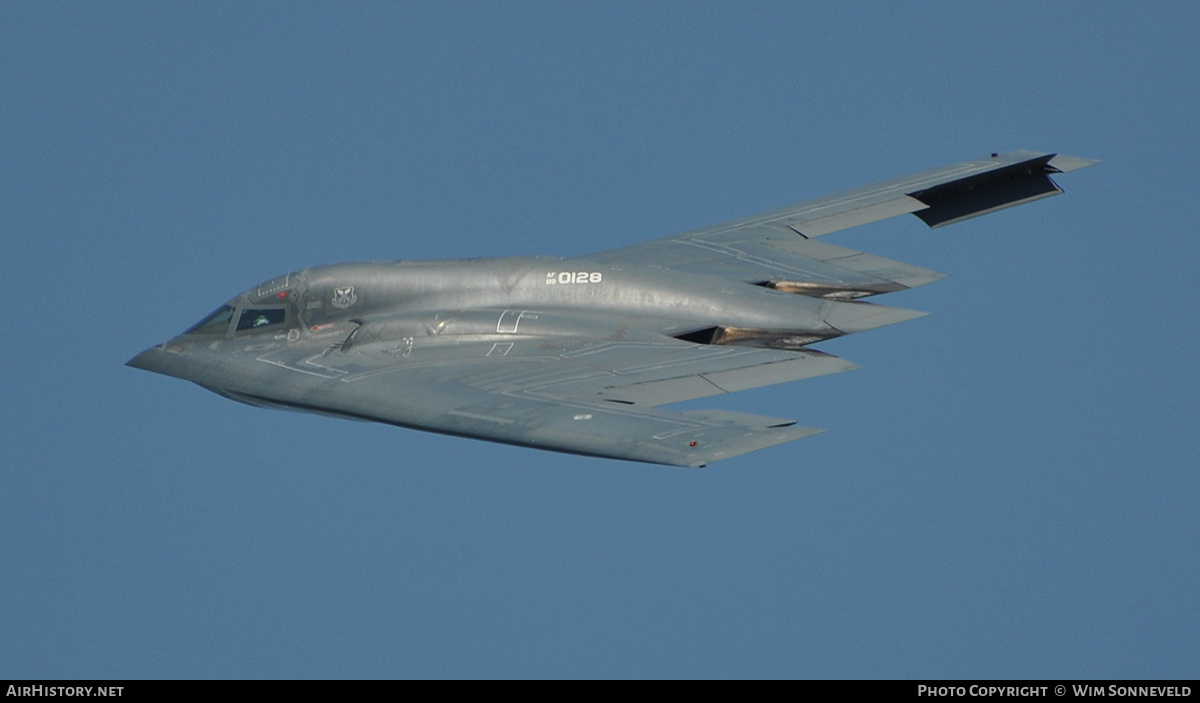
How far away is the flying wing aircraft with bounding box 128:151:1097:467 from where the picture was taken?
92.3 ft

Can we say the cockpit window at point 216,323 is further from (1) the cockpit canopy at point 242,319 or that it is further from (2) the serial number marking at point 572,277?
(2) the serial number marking at point 572,277

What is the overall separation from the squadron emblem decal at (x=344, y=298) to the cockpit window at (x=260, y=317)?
1.02 meters

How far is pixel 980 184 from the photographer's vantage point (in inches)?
1469

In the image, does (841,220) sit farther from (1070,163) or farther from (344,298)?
(344,298)

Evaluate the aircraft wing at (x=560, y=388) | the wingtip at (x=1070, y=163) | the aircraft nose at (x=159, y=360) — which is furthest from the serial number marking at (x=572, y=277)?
the wingtip at (x=1070, y=163)

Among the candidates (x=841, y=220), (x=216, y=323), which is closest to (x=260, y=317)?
(x=216, y=323)

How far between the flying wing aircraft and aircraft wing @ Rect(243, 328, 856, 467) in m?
0.04

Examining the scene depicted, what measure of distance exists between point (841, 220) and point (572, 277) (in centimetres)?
652

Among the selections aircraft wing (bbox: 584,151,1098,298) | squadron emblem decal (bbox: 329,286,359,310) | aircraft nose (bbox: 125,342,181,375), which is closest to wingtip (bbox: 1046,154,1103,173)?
aircraft wing (bbox: 584,151,1098,298)

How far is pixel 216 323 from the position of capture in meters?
34.3

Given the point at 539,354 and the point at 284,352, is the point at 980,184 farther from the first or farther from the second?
the point at 284,352

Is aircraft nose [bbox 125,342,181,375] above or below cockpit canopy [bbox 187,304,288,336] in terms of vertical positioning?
below

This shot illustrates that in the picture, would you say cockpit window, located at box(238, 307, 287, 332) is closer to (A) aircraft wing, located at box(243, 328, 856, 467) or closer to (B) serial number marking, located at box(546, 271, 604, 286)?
(A) aircraft wing, located at box(243, 328, 856, 467)

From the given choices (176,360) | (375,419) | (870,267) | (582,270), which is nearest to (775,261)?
(870,267)
